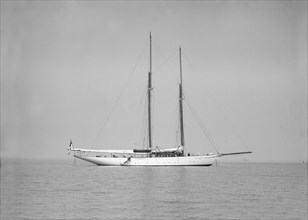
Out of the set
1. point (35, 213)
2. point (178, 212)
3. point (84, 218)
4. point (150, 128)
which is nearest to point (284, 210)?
point (178, 212)

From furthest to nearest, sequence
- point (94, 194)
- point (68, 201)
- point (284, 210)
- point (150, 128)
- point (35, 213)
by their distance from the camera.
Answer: point (150, 128) < point (94, 194) < point (68, 201) < point (284, 210) < point (35, 213)

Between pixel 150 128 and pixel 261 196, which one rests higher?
pixel 150 128

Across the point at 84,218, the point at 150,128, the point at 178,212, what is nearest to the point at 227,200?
the point at 178,212

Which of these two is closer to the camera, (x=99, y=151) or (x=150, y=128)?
(x=150, y=128)

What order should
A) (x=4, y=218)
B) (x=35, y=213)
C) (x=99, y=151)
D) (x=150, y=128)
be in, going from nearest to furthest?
1. (x=4, y=218)
2. (x=35, y=213)
3. (x=150, y=128)
4. (x=99, y=151)

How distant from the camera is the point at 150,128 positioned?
102 metres

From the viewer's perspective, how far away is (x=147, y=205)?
37.8 meters

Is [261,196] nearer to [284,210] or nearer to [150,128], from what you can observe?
[284,210]

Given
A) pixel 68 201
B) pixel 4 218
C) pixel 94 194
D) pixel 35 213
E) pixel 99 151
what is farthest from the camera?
pixel 99 151

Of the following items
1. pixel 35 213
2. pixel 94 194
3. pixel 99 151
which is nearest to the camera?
pixel 35 213

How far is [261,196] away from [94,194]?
1785 centimetres

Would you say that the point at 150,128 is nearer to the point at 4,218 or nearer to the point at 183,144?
the point at 183,144

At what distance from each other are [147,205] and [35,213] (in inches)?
376

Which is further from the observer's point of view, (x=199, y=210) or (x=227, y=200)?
(x=227, y=200)
